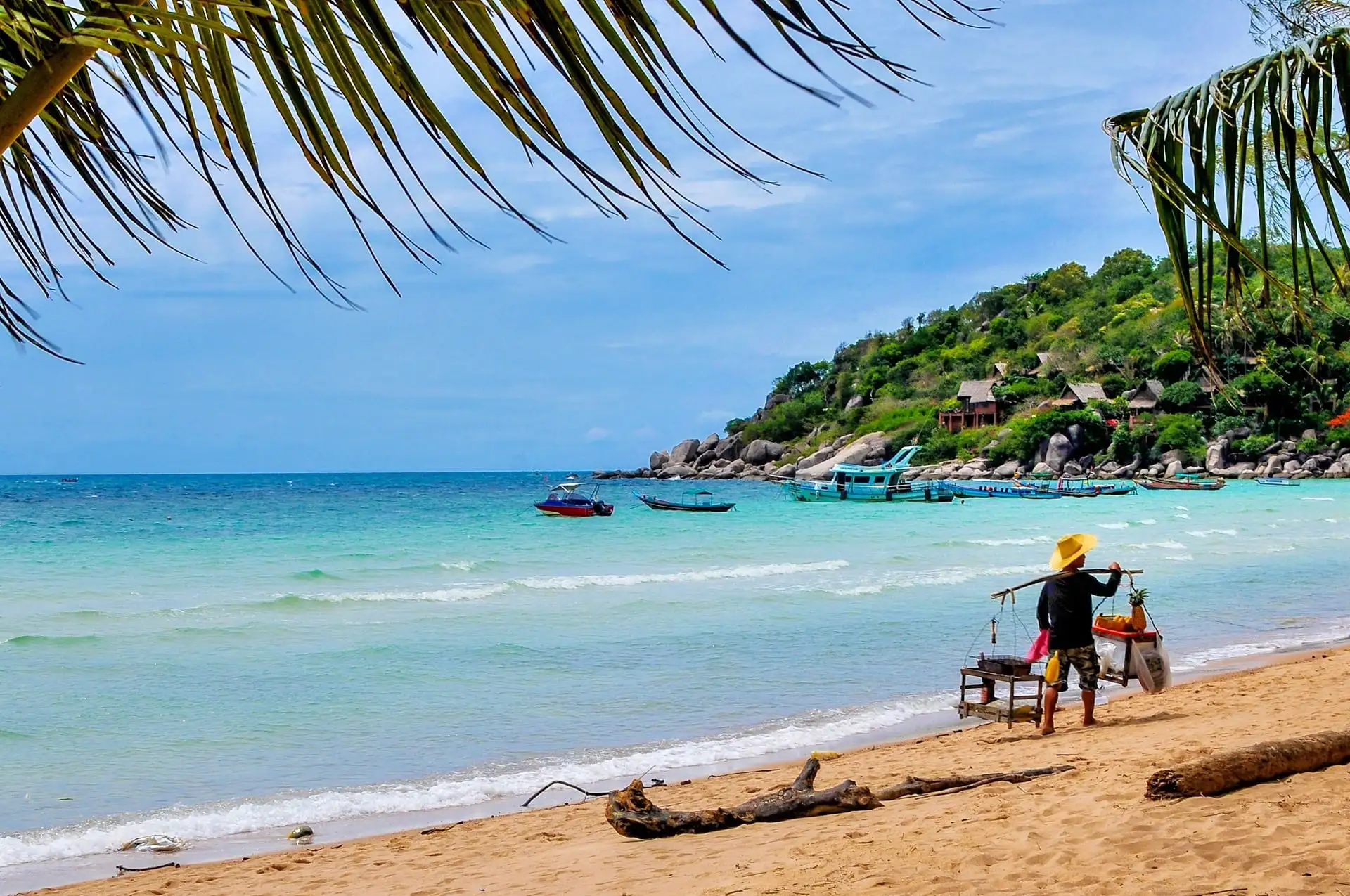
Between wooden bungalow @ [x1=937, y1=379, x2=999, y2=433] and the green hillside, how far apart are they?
87 cm

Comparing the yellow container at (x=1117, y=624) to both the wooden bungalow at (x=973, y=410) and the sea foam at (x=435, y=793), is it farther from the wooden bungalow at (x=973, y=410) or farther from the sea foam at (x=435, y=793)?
the wooden bungalow at (x=973, y=410)

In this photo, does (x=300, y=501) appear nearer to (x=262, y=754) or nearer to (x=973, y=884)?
(x=262, y=754)

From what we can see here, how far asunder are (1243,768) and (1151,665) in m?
3.58

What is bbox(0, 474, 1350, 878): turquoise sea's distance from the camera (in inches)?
344

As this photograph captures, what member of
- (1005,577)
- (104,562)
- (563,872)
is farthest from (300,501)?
(563,872)

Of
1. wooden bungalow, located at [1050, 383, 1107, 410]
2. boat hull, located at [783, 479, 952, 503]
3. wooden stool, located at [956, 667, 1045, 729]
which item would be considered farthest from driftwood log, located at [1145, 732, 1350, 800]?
wooden bungalow, located at [1050, 383, 1107, 410]

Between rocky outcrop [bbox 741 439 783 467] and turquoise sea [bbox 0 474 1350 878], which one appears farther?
rocky outcrop [bbox 741 439 783 467]

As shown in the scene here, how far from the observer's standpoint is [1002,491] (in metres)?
57.0

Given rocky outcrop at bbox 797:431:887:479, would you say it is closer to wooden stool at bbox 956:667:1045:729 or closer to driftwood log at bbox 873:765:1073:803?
wooden stool at bbox 956:667:1045:729

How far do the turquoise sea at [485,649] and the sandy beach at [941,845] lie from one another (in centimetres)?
124

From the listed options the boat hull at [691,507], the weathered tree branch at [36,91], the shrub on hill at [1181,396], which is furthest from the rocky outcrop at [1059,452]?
the weathered tree branch at [36,91]

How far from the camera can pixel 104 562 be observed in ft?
94.6

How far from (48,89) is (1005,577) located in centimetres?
2328

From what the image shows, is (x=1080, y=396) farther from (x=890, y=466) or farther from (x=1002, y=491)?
(x=1002, y=491)
